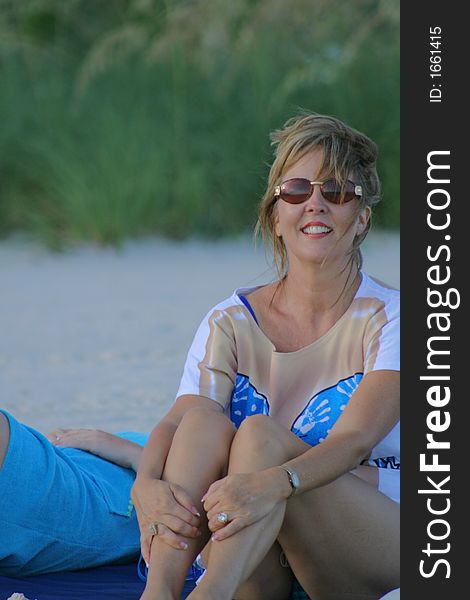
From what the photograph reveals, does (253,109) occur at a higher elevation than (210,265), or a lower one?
higher

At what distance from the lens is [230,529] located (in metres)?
2.54

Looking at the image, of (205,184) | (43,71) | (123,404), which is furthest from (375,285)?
(43,71)

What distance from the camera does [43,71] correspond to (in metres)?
10.8

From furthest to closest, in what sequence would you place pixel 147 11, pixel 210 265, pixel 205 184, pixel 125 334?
pixel 147 11 < pixel 205 184 < pixel 210 265 < pixel 125 334

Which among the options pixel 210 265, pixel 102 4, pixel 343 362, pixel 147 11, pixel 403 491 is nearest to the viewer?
pixel 403 491

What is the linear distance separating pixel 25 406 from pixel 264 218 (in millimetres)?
2777

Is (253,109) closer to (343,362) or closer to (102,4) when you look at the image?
(102,4)

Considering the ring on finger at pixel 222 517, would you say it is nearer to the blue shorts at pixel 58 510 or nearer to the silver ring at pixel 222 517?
the silver ring at pixel 222 517

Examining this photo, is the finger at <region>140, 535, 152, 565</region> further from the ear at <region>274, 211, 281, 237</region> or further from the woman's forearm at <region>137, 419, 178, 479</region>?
the ear at <region>274, 211, 281, 237</region>

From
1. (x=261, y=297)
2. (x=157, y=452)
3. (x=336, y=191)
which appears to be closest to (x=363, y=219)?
(x=336, y=191)

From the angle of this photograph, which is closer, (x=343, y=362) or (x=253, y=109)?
(x=343, y=362)

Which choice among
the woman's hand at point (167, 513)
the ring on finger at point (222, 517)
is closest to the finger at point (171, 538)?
the woman's hand at point (167, 513)

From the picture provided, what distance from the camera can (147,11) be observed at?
12.0m

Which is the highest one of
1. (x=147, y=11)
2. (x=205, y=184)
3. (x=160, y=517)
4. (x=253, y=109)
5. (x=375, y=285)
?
(x=147, y=11)
